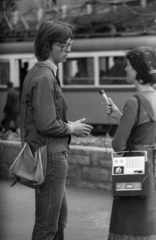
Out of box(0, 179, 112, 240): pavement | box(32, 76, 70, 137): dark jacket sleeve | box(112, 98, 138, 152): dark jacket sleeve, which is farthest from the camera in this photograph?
box(0, 179, 112, 240): pavement

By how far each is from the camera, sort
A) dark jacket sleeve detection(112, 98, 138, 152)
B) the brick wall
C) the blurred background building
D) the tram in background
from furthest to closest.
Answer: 1. the blurred background building
2. the tram in background
3. the brick wall
4. dark jacket sleeve detection(112, 98, 138, 152)

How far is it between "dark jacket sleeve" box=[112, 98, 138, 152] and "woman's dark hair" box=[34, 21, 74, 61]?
56cm

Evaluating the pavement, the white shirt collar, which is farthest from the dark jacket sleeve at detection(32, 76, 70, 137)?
the pavement

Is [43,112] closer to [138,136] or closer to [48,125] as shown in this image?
[48,125]

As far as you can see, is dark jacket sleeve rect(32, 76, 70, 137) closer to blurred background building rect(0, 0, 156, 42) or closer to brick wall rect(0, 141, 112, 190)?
brick wall rect(0, 141, 112, 190)

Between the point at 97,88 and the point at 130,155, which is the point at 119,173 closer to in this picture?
the point at 130,155

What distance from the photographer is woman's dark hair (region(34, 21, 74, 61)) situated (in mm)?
3443

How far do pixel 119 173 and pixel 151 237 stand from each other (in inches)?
17.9

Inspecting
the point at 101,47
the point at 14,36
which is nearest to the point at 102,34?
the point at 101,47

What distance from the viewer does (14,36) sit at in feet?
57.2

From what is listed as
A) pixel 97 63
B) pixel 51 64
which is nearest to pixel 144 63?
pixel 51 64

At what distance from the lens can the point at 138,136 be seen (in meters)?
3.46

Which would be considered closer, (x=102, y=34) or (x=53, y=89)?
(x=53, y=89)

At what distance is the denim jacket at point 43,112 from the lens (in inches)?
130
